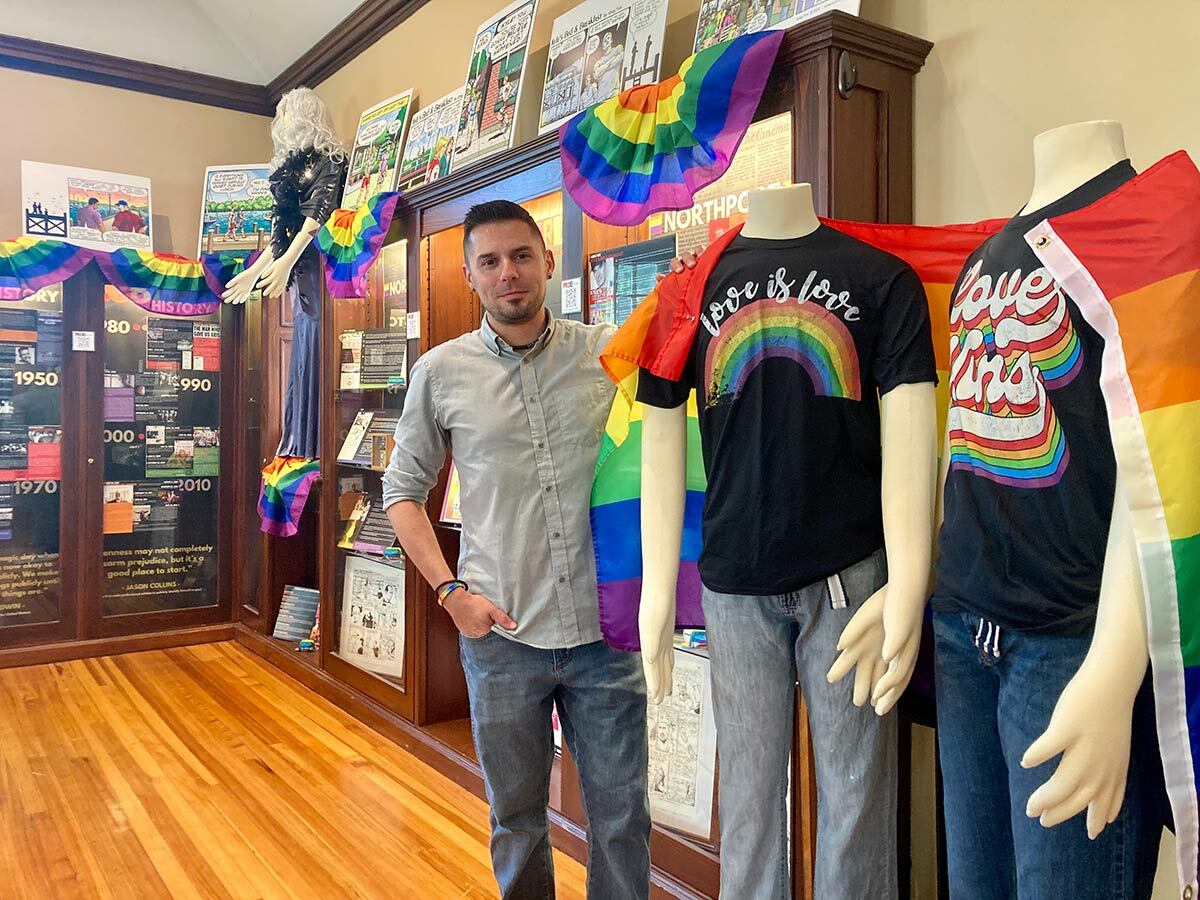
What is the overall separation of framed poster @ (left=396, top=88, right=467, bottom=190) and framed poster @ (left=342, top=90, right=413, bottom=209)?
0.21 ft

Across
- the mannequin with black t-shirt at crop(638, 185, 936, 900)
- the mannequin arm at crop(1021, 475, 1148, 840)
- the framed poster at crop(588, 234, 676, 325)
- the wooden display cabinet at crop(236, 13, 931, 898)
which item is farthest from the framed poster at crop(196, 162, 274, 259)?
the mannequin arm at crop(1021, 475, 1148, 840)

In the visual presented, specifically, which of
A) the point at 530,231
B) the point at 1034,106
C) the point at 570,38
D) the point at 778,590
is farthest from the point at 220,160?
the point at 778,590

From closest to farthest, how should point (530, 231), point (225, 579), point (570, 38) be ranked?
1. point (530, 231)
2. point (570, 38)
3. point (225, 579)

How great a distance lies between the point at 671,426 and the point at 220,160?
4.75 meters

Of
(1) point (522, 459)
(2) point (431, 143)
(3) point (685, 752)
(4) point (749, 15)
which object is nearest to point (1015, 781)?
(1) point (522, 459)

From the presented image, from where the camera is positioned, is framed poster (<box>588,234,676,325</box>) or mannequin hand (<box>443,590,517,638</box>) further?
framed poster (<box>588,234,676,325</box>)

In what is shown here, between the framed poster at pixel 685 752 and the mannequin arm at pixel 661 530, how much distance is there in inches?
Result: 30.5

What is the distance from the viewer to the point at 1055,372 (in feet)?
3.69

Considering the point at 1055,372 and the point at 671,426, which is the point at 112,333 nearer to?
the point at 671,426

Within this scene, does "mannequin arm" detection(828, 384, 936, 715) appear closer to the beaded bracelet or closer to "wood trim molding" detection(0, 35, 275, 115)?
the beaded bracelet

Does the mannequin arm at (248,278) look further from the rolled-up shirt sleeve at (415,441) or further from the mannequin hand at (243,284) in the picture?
the rolled-up shirt sleeve at (415,441)

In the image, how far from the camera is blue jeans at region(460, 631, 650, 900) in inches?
71.0

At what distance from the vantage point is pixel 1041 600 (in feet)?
3.55

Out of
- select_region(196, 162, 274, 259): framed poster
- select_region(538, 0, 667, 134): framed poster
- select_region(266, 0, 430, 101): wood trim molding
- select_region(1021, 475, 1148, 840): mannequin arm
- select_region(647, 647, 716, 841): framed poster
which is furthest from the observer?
select_region(196, 162, 274, 259): framed poster
